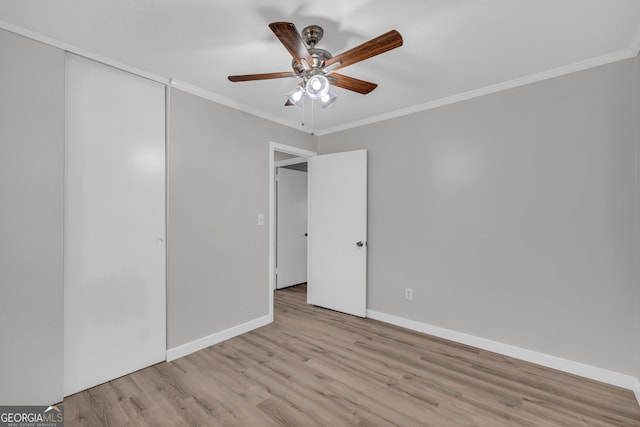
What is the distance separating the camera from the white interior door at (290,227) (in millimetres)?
4977

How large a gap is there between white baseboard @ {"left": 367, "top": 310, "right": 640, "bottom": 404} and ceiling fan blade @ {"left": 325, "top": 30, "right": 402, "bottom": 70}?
8.83ft

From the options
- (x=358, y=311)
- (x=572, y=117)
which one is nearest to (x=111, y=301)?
(x=358, y=311)

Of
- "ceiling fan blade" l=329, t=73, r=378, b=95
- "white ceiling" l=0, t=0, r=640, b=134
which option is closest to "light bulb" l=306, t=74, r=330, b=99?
"ceiling fan blade" l=329, t=73, r=378, b=95

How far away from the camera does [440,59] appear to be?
2193mm

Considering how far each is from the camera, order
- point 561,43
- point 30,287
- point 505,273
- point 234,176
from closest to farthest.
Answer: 1. point 30,287
2. point 561,43
3. point 505,273
4. point 234,176

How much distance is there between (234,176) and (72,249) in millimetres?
1457

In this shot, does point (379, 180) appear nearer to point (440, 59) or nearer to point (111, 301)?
point (440, 59)

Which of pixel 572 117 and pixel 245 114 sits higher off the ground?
pixel 245 114

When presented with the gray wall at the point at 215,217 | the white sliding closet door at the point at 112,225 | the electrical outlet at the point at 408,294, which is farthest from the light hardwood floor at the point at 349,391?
the electrical outlet at the point at 408,294

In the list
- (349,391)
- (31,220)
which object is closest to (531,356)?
(349,391)

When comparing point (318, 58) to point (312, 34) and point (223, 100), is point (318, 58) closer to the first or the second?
point (312, 34)

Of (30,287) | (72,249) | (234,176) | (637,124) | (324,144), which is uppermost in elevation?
(324,144)

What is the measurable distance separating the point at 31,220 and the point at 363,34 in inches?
97.2

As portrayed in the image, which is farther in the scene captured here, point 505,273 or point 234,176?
point 234,176
